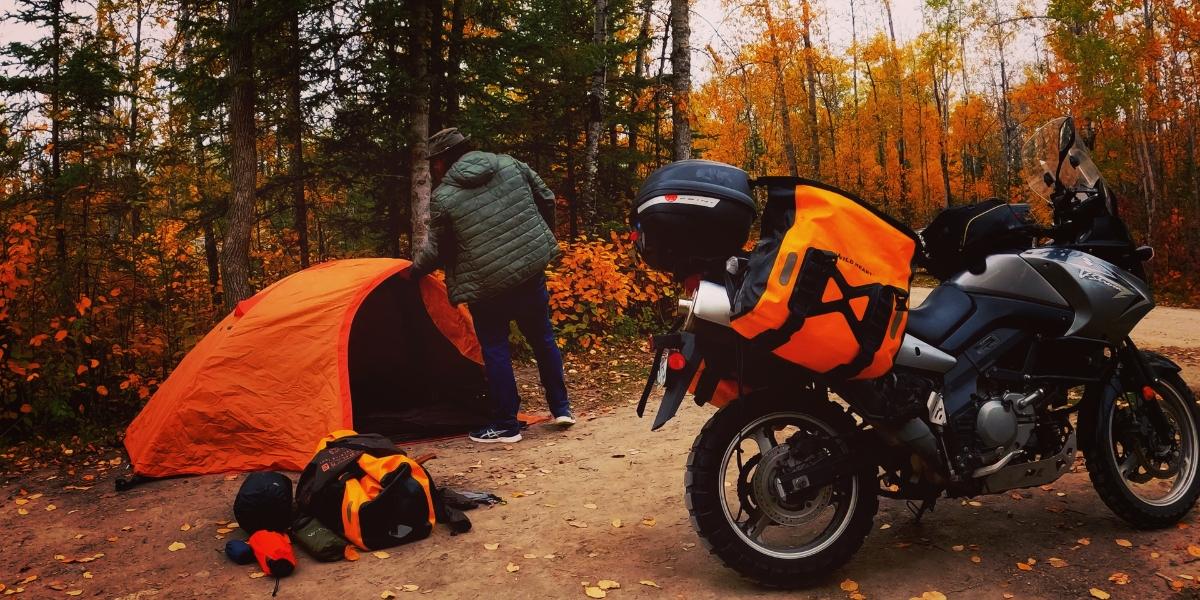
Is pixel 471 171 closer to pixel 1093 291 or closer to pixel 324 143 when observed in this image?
pixel 1093 291

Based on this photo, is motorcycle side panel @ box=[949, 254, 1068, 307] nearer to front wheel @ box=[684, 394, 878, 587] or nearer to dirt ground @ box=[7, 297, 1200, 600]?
front wheel @ box=[684, 394, 878, 587]

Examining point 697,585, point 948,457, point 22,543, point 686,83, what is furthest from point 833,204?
point 686,83

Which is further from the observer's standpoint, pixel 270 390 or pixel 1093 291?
pixel 270 390

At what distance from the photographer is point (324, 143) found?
32.9 ft

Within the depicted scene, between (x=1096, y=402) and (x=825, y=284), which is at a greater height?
(x=825, y=284)

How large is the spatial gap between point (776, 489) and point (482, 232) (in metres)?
2.83

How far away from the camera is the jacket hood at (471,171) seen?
482 cm

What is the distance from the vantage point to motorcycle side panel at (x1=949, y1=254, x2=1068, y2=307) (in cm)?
292

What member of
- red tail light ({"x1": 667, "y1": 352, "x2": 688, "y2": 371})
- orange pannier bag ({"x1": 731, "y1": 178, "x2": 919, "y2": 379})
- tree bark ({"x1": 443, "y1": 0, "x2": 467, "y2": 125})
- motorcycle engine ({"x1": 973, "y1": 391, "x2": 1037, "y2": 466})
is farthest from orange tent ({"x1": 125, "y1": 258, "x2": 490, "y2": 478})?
tree bark ({"x1": 443, "y1": 0, "x2": 467, "y2": 125})

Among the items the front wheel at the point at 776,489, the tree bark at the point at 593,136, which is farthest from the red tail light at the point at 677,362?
the tree bark at the point at 593,136

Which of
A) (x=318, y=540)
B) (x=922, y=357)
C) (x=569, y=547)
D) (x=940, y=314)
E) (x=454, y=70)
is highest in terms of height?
(x=454, y=70)

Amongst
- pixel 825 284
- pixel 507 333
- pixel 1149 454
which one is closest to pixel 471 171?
pixel 507 333

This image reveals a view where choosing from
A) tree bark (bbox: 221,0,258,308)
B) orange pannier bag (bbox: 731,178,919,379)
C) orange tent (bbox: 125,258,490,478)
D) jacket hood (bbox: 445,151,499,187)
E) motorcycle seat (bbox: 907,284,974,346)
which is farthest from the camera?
tree bark (bbox: 221,0,258,308)

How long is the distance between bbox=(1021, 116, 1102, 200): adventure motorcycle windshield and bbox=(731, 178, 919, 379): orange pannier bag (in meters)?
1.17
